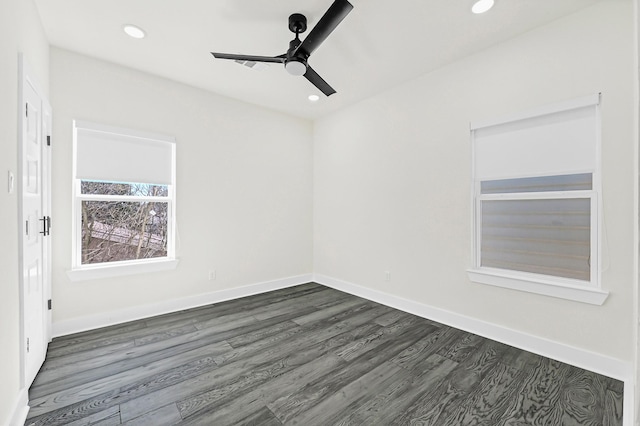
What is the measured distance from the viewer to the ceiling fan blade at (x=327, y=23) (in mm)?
1795

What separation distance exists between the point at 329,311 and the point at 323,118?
3161mm

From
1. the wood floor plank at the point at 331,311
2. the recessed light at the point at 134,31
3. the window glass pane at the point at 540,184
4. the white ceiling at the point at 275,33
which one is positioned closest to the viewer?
the white ceiling at the point at 275,33

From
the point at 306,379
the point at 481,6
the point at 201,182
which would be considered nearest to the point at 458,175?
the point at 481,6

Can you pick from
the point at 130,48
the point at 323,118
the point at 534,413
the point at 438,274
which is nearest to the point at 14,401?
the point at 130,48

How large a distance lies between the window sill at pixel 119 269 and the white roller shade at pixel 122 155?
0.97 metres

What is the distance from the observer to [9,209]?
1.60 metres

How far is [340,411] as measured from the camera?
5.91ft

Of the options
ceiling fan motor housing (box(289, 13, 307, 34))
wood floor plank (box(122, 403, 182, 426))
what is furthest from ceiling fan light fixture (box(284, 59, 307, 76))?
wood floor plank (box(122, 403, 182, 426))

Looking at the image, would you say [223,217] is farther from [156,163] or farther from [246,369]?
[246,369]

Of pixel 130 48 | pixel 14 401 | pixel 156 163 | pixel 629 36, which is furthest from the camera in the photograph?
pixel 156 163

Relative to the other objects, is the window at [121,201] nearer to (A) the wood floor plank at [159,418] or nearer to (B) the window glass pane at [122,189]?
(B) the window glass pane at [122,189]

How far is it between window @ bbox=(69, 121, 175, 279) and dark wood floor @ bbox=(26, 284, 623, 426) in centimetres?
77

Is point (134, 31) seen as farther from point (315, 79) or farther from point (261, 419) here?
point (261, 419)

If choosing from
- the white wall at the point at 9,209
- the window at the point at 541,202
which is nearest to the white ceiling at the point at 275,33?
the white wall at the point at 9,209
